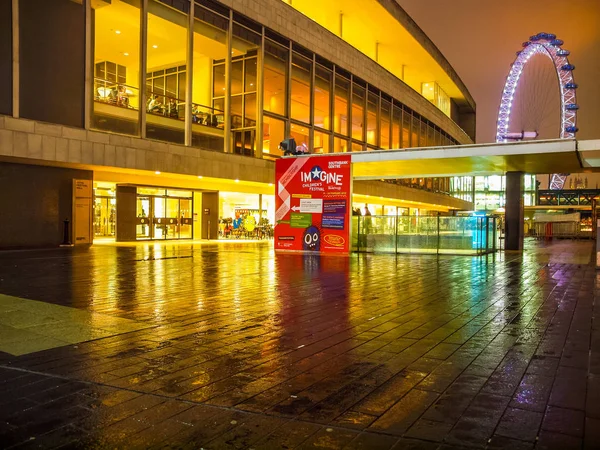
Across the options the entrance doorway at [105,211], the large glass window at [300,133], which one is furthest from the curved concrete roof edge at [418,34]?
the entrance doorway at [105,211]

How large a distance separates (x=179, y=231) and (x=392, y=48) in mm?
24696

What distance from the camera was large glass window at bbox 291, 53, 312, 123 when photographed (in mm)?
30794

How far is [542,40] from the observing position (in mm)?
42281

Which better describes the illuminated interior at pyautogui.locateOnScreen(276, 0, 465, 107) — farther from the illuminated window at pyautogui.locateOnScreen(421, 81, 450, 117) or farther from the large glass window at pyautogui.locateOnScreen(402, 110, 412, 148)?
the large glass window at pyautogui.locateOnScreen(402, 110, 412, 148)

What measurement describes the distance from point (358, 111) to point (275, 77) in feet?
31.0

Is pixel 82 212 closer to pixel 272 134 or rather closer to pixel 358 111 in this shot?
pixel 272 134

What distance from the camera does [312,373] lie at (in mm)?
4594

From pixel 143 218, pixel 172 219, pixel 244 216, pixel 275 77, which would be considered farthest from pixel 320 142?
pixel 143 218

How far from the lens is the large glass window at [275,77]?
28922 millimetres

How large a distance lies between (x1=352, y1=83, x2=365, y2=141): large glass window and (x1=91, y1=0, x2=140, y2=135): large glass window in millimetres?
15746

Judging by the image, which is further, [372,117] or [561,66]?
[561,66]

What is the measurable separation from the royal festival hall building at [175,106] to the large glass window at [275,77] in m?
0.06

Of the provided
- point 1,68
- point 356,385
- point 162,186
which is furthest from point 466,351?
point 162,186

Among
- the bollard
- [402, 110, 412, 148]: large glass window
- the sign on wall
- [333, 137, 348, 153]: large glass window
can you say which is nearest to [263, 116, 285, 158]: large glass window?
[333, 137, 348, 153]: large glass window
